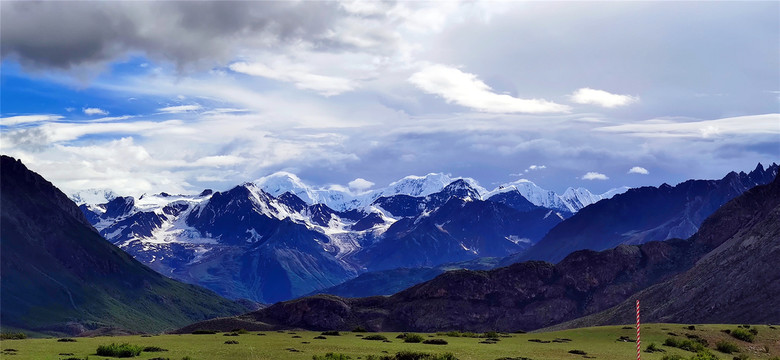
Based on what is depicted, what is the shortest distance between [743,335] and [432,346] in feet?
145

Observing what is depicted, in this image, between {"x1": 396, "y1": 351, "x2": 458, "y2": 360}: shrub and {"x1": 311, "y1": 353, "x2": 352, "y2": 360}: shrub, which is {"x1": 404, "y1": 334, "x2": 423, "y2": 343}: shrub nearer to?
{"x1": 396, "y1": 351, "x2": 458, "y2": 360}: shrub

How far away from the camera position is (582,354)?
81.9m

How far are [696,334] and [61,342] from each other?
76.6m

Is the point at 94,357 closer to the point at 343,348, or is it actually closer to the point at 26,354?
the point at 26,354

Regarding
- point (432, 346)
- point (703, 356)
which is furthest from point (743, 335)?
point (432, 346)

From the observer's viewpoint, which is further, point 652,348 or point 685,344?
point 685,344

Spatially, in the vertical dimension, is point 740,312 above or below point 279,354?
below

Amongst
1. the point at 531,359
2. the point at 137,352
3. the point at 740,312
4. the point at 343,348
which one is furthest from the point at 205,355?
the point at 740,312

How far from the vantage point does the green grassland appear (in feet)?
233

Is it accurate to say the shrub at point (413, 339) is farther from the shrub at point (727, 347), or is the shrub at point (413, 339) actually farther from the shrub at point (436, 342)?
the shrub at point (727, 347)

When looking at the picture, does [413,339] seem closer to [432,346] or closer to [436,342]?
[436,342]

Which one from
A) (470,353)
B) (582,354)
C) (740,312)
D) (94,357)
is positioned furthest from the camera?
(740,312)

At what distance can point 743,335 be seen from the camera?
99.8 metres

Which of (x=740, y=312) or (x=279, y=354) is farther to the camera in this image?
(x=740, y=312)
